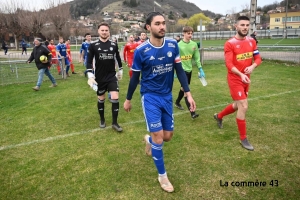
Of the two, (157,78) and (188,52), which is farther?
(188,52)

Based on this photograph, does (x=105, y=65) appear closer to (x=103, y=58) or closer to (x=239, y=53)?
(x=103, y=58)

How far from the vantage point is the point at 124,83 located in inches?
464

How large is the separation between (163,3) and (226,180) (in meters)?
192

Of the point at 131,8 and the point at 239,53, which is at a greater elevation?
the point at 131,8

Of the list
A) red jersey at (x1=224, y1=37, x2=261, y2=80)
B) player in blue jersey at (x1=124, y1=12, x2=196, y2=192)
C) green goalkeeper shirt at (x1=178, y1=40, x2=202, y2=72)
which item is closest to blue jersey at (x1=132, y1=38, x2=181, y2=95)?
player in blue jersey at (x1=124, y1=12, x2=196, y2=192)

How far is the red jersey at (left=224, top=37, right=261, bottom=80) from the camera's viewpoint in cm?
466

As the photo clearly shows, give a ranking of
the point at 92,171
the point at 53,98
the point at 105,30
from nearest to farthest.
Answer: the point at 92,171 → the point at 105,30 → the point at 53,98

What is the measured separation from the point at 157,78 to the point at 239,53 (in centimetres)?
201

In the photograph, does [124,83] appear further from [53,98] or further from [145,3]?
[145,3]

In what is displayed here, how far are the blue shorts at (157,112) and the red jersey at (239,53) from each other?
1.75 metres

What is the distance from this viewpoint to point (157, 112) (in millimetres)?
3506

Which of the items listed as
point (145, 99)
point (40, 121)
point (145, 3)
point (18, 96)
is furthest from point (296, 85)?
point (145, 3)

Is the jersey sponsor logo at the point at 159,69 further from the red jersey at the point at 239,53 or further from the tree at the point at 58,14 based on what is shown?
the tree at the point at 58,14

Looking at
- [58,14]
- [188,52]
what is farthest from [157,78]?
[58,14]
